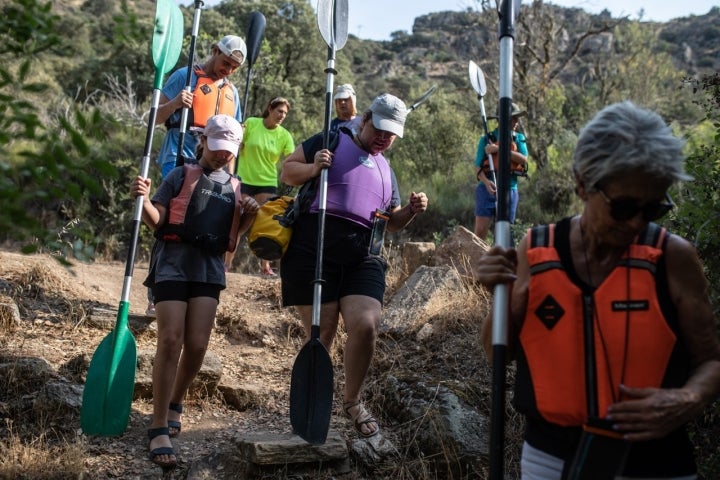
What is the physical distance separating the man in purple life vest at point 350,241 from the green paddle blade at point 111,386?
0.91 metres

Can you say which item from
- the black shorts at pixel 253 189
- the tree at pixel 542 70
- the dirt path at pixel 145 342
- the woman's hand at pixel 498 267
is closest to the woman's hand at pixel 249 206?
the dirt path at pixel 145 342

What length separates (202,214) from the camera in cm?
384

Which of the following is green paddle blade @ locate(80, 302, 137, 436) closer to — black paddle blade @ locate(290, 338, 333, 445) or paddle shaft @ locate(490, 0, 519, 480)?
black paddle blade @ locate(290, 338, 333, 445)

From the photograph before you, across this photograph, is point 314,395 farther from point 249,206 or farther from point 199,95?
point 199,95

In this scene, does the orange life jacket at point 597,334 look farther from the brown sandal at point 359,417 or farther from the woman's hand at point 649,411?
the brown sandal at point 359,417

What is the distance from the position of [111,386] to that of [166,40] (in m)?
2.39

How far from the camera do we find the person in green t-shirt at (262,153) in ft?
22.6

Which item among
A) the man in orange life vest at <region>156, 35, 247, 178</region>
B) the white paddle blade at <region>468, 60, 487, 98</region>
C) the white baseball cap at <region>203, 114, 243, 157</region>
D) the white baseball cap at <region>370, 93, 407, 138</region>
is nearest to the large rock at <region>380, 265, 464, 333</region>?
the white paddle blade at <region>468, 60, 487, 98</region>

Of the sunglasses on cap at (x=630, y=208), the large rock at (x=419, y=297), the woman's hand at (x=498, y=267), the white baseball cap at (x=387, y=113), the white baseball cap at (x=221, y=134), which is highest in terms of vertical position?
the white baseball cap at (x=387, y=113)

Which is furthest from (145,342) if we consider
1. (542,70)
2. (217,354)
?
(542,70)

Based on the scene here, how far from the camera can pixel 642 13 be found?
18516mm

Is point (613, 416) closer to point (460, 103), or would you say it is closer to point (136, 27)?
point (136, 27)

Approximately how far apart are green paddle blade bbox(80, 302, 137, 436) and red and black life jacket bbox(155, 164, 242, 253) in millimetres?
638

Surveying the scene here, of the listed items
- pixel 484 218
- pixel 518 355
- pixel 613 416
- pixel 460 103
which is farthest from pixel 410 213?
pixel 460 103
